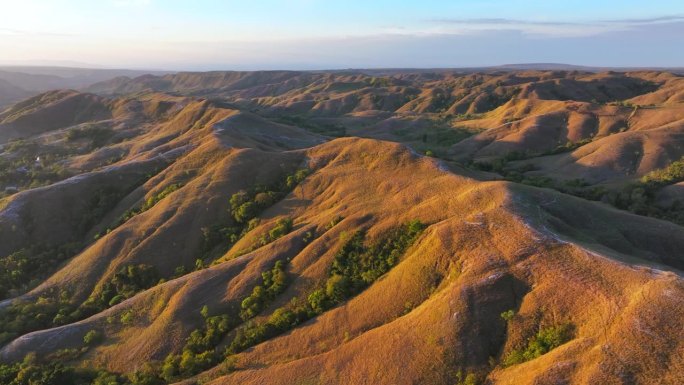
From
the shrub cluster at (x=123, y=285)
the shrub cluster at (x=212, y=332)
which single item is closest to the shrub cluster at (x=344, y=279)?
the shrub cluster at (x=212, y=332)

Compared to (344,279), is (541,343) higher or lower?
higher

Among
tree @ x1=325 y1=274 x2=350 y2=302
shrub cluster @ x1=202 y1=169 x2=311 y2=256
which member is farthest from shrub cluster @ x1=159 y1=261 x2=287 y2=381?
shrub cluster @ x1=202 y1=169 x2=311 y2=256

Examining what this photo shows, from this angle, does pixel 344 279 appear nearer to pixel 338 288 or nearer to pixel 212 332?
pixel 338 288

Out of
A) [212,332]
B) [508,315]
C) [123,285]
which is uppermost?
[508,315]

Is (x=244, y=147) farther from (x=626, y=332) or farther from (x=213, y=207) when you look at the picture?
(x=626, y=332)

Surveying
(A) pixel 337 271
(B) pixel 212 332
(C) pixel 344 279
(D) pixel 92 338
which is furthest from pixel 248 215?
(C) pixel 344 279

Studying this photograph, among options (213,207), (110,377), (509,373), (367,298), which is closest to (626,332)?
(509,373)

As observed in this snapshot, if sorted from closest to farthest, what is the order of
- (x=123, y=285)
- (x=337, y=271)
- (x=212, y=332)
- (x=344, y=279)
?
(x=212, y=332) < (x=344, y=279) < (x=337, y=271) < (x=123, y=285)

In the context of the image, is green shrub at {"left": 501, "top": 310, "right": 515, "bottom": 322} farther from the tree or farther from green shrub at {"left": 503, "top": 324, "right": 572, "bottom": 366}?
the tree
